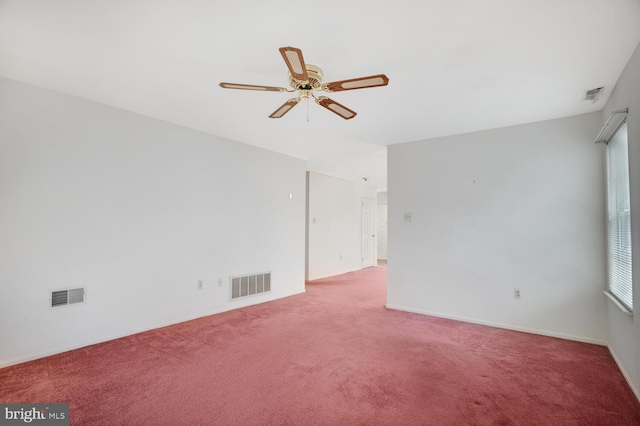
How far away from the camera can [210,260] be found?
4.39 meters

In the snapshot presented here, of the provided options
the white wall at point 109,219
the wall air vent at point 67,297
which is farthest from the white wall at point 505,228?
the wall air vent at point 67,297

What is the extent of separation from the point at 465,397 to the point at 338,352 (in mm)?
1200

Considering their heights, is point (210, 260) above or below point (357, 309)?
above

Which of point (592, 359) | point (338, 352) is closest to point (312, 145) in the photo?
point (338, 352)

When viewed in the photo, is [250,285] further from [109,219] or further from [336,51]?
[336,51]

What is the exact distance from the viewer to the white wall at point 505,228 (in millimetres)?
3490

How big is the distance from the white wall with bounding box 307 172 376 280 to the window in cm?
501

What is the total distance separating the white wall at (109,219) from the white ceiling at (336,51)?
0.38m

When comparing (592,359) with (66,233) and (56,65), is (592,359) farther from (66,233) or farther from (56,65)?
(56,65)

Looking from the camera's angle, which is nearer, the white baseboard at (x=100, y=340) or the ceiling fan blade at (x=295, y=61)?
the ceiling fan blade at (x=295, y=61)

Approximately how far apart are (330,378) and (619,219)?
310cm

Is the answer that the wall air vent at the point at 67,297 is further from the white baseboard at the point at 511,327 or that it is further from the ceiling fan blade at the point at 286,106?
the white baseboard at the point at 511,327

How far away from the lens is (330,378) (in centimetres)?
256

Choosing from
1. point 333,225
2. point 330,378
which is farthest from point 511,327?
point 333,225
